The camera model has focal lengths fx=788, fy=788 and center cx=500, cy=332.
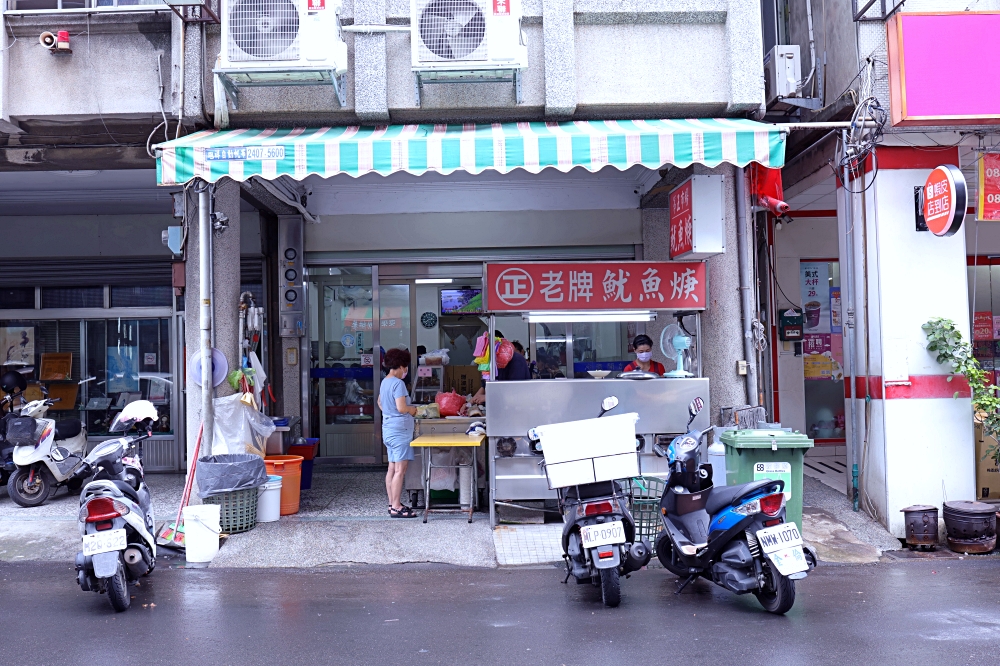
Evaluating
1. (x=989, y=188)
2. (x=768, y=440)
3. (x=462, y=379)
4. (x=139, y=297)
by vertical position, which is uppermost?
(x=989, y=188)

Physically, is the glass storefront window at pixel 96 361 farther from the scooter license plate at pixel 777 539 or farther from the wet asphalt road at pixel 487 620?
the scooter license plate at pixel 777 539

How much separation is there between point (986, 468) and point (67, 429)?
10.4 m

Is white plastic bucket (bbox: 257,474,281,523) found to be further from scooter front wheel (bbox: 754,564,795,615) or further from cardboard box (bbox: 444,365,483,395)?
scooter front wheel (bbox: 754,564,795,615)

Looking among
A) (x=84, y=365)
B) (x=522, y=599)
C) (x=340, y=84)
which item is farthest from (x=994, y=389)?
(x=84, y=365)

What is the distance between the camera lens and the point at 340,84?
7.84 m

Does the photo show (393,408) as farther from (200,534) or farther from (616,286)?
(616,286)

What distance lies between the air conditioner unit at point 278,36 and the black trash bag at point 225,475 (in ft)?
12.1

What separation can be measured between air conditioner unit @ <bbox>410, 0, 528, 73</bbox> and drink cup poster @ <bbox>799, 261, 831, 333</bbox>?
636 cm

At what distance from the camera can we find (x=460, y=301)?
11.4m

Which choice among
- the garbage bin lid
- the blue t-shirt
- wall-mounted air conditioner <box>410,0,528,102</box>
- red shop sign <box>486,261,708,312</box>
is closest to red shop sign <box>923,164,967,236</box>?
red shop sign <box>486,261,708,312</box>

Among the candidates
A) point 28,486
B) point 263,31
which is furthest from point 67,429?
point 263,31

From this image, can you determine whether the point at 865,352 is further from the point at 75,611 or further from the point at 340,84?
the point at 75,611

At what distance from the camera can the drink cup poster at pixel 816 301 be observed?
38.5ft

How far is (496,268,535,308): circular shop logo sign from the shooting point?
7887 millimetres
